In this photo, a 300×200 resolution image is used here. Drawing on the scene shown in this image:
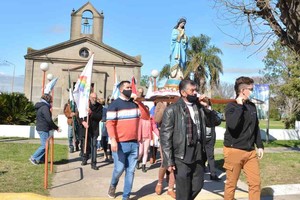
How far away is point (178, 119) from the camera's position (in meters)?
4.67

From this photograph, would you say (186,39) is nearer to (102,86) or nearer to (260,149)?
(260,149)

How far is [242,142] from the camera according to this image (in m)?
5.17

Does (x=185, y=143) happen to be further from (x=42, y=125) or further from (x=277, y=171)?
(x=42, y=125)

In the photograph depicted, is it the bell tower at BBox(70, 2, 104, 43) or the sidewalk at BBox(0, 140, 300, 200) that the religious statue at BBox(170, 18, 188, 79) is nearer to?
the sidewalk at BBox(0, 140, 300, 200)

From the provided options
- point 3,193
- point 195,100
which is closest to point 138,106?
point 195,100

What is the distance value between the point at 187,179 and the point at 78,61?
1395 inches

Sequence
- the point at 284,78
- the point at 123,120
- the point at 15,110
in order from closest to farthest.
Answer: the point at 123,120 → the point at 15,110 → the point at 284,78

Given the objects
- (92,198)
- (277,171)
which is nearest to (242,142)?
(92,198)

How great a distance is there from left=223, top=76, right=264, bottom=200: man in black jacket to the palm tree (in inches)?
1310

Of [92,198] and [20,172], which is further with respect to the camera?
[20,172]

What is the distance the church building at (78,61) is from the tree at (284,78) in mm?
14025

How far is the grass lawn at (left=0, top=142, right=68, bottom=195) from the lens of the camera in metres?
6.55

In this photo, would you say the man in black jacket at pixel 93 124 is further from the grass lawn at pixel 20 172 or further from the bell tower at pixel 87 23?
the bell tower at pixel 87 23

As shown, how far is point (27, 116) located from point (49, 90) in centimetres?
944
